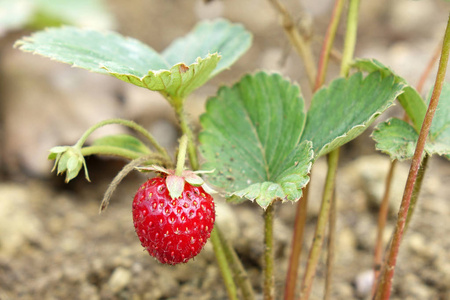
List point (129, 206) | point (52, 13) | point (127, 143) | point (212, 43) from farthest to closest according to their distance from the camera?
1. point (52, 13)
2. point (129, 206)
3. point (212, 43)
4. point (127, 143)

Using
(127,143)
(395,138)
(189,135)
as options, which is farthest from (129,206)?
(395,138)

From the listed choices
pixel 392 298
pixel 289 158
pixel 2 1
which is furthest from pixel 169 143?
pixel 289 158

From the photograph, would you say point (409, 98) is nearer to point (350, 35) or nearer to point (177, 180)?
point (350, 35)

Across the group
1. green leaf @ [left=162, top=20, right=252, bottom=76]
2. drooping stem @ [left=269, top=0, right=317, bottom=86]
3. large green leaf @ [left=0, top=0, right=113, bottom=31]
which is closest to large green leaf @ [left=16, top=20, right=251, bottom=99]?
green leaf @ [left=162, top=20, right=252, bottom=76]

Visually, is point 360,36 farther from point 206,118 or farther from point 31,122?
point 206,118

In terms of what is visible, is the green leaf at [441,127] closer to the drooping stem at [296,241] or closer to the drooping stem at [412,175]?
the drooping stem at [412,175]

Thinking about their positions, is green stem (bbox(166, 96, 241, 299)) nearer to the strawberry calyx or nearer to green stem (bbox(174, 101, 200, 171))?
green stem (bbox(174, 101, 200, 171))
